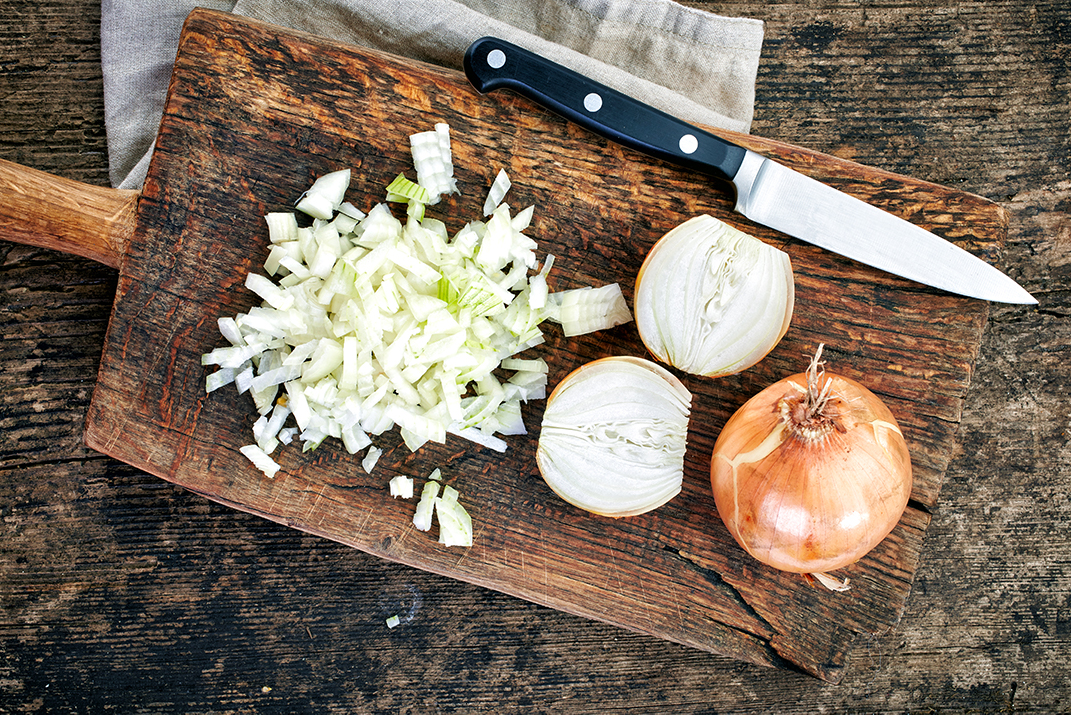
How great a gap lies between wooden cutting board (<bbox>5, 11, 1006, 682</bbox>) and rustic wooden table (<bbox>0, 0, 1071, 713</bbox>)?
29 cm

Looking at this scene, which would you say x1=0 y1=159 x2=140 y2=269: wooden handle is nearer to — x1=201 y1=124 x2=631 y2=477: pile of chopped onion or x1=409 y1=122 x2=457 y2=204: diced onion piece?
x1=201 y1=124 x2=631 y2=477: pile of chopped onion

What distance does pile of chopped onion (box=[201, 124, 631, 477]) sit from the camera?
4.20 ft

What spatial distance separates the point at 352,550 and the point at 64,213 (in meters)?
0.97

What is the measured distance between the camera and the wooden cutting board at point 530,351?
4.43ft

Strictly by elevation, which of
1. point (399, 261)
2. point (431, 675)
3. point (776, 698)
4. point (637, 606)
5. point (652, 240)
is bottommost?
point (431, 675)

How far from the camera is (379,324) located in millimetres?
1272

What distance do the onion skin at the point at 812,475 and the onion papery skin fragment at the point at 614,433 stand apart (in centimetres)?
12

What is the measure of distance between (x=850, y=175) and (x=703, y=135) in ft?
1.12

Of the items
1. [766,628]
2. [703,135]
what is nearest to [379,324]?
[703,135]

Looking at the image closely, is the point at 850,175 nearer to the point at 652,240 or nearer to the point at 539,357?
Result: the point at 652,240

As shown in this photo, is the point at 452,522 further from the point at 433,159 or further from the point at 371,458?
the point at 433,159

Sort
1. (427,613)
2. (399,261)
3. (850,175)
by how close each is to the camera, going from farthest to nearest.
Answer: (427,613), (850,175), (399,261)

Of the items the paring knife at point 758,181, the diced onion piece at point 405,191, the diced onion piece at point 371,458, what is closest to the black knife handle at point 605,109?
the paring knife at point 758,181

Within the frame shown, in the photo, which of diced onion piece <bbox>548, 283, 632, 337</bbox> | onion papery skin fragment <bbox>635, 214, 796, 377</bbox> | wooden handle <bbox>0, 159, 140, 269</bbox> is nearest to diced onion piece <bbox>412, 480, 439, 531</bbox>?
diced onion piece <bbox>548, 283, 632, 337</bbox>
